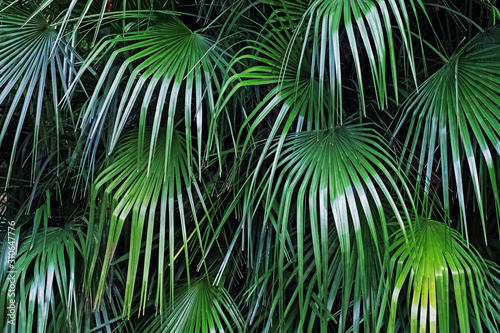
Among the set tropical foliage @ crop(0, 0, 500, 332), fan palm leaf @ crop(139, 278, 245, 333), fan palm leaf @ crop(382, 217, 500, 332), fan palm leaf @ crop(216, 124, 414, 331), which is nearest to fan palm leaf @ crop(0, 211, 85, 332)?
tropical foliage @ crop(0, 0, 500, 332)

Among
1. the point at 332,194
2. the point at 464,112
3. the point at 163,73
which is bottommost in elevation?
the point at 332,194

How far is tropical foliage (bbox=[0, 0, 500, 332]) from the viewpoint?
771 millimetres

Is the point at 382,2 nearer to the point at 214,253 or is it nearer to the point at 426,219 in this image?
the point at 426,219

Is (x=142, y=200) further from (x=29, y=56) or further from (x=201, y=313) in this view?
(x=29, y=56)

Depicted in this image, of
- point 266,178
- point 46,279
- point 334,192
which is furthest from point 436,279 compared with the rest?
point 46,279

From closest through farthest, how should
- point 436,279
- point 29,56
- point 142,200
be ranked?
point 436,279
point 142,200
point 29,56

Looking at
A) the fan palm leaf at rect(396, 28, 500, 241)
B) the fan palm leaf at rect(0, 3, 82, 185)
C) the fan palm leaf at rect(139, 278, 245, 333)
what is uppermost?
the fan palm leaf at rect(0, 3, 82, 185)

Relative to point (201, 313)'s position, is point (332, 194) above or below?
above

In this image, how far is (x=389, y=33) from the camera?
0.74 metres

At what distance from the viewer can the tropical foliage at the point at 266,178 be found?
2.53ft

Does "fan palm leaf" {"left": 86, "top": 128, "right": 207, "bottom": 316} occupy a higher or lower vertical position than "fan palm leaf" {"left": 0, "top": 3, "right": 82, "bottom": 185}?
lower

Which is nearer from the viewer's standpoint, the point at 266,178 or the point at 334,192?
the point at 334,192

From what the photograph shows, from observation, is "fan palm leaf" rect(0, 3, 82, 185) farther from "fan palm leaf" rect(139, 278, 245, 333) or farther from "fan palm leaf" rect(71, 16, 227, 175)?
"fan palm leaf" rect(139, 278, 245, 333)

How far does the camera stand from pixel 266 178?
A: 3.24ft
